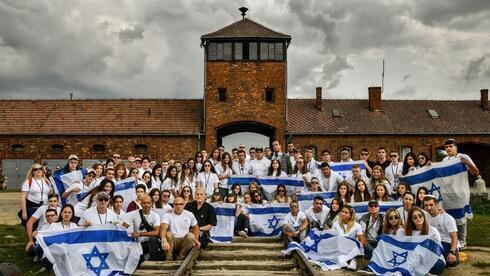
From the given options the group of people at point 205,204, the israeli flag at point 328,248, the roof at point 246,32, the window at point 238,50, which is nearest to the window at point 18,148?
the roof at point 246,32

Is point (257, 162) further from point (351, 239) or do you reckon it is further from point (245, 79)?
point (245, 79)

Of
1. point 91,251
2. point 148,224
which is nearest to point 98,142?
point 148,224

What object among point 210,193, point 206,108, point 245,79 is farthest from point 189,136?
point 210,193

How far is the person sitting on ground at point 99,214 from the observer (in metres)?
8.80

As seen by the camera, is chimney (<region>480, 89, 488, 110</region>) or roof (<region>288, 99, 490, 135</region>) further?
chimney (<region>480, 89, 488, 110</region>)

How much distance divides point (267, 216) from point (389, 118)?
23813 mm

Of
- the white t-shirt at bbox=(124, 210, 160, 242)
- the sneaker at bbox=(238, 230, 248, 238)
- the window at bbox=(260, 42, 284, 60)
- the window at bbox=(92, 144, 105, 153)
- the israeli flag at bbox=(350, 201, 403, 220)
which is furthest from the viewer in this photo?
the window at bbox=(92, 144, 105, 153)

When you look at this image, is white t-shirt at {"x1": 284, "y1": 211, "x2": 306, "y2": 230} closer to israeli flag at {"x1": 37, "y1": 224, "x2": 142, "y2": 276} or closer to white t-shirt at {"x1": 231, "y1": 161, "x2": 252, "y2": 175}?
white t-shirt at {"x1": 231, "y1": 161, "x2": 252, "y2": 175}

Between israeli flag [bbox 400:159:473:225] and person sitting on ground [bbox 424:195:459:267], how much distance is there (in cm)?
158

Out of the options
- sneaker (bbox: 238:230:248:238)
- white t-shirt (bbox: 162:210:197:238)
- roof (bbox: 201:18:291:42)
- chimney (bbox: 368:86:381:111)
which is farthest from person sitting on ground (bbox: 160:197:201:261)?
chimney (bbox: 368:86:381:111)

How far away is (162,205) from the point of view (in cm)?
1015

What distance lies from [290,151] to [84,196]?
574cm

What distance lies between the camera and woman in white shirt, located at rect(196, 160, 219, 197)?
12094mm

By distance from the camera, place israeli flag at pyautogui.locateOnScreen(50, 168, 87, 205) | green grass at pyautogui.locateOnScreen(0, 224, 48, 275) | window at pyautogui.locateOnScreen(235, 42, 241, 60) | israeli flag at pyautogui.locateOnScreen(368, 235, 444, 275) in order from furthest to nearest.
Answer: window at pyautogui.locateOnScreen(235, 42, 241, 60), israeli flag at pyautogui.locateOnScreen(50, 168, 87, 205), green grass at pyautogui.locateOnScreen(0, 224, 48, 275), israeli flag at pyautogui.locateOnScreen(368, 235, 444, 275)
